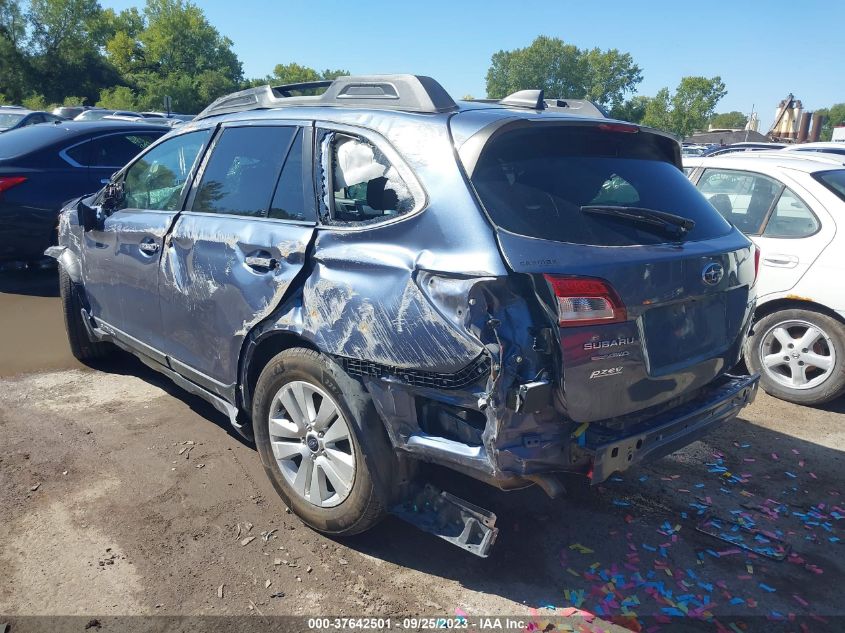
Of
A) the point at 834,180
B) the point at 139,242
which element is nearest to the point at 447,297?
the point at 139,242

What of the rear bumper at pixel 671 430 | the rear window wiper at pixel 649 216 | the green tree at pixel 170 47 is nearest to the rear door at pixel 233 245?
the rear window wiper at pixel 649 216

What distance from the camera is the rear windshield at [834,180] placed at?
496 centimetres

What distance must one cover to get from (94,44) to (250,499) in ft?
226

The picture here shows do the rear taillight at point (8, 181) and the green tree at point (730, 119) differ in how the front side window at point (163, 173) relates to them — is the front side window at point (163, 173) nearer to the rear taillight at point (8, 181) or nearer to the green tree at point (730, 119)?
the rear taillight at point (8, 181)

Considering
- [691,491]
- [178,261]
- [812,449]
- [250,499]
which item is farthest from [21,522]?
[812,449]

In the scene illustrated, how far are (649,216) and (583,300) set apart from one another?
0.63m

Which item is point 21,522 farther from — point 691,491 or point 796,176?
point 796,176

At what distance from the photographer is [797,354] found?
194 inches

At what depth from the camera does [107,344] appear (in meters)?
5.27

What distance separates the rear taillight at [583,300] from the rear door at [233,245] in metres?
1.18

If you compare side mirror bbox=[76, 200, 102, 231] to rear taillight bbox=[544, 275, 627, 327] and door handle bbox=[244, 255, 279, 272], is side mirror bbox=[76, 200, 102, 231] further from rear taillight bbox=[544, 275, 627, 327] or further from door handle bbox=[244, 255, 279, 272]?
rear taillight bbox=[544, 275, 627, 327]

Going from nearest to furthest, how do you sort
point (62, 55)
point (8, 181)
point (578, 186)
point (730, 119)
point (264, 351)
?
point (578, 186), point (264, 351), point (8, 181), point (62, 55), point (730, 119)

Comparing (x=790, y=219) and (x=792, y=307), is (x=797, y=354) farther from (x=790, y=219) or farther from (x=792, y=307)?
(x=790, y=219)

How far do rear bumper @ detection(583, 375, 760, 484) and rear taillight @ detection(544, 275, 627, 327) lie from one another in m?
0.47
